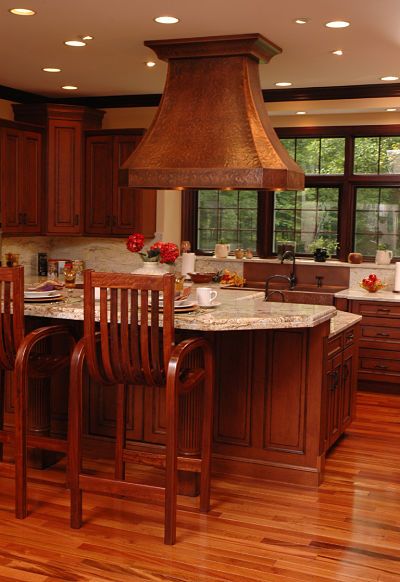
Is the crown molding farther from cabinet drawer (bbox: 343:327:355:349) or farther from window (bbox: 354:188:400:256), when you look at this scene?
cabinet drawer (bbox: 343:327:355:349)

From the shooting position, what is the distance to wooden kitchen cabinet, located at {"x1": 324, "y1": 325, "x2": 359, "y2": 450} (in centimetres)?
425

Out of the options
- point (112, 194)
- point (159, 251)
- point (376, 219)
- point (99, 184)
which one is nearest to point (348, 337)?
point (159, 251)

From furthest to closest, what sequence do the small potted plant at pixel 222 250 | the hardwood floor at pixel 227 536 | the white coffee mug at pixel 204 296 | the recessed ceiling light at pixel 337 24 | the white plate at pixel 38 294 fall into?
the small potted plant at pixel 222 250 → the recessed ceiling light at pixel 337 24 → the white plate at pixel 38 294 → the white coffee mug at pixel 204 296 → the hardwood floor at pixel 227 536

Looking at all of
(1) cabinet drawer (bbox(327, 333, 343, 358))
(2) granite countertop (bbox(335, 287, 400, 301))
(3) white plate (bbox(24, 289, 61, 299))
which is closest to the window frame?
(2) granite countertop (bbox(335, 287, 400, 301))

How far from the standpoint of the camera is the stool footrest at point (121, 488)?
10.7ft

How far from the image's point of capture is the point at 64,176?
702 centimetres

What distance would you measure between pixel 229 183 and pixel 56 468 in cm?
190

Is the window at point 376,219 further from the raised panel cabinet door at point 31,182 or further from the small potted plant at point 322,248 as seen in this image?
the raised panel cabinet door at point 31,182

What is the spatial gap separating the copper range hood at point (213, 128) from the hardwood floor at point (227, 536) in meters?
1.73

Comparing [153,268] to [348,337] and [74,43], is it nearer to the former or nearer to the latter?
[348,337]

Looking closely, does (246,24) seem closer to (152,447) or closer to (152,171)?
(152,171)

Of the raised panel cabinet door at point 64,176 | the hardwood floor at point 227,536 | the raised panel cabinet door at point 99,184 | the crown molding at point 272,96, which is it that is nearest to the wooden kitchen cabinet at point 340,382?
the hardwood floor at point 227,536

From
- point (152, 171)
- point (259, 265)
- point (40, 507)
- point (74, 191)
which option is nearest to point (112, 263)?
point (74, 191)

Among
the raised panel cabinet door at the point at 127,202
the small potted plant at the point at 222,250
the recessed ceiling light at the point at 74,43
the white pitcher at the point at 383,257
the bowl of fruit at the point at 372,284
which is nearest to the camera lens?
the recessed ceiling light at the point at 74,43
